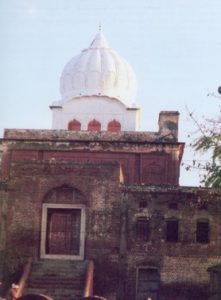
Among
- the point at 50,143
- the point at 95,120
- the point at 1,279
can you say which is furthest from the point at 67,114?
the point at 1,279

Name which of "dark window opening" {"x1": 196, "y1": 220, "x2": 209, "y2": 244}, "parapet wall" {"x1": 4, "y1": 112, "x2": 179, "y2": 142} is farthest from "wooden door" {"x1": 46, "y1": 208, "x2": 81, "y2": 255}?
"parapet wall" {"x1": 4, "y1": 112, "x2": 179, "y2": 142}

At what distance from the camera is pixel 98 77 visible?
1425 inches

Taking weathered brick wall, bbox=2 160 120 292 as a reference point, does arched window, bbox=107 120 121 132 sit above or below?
above

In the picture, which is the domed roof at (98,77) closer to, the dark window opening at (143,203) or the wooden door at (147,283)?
the dark window opening at (143,203)

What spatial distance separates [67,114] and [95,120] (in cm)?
143

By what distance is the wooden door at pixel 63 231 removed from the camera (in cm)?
2733

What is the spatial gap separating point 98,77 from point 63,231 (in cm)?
1095

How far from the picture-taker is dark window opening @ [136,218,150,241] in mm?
26516

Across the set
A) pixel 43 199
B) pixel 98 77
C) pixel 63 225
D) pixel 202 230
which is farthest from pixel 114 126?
pixel 202 230

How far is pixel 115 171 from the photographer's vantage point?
2722 centimetres

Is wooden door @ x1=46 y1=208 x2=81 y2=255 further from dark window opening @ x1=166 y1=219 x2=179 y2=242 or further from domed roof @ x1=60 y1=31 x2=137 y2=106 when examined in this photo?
domed roof @ x1=60 y1=31 x2=137 y2=106

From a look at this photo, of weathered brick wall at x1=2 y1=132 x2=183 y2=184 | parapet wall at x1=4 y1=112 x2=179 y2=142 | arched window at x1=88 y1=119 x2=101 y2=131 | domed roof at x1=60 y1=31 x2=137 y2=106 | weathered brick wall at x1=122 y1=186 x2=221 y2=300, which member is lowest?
weathered brick wall at x1=122 y1=186 x2=221 y2=300

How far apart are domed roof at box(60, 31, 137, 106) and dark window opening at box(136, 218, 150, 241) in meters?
10.6

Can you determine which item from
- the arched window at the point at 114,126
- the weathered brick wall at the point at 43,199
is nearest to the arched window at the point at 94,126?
the arched window at the point at 114,126
